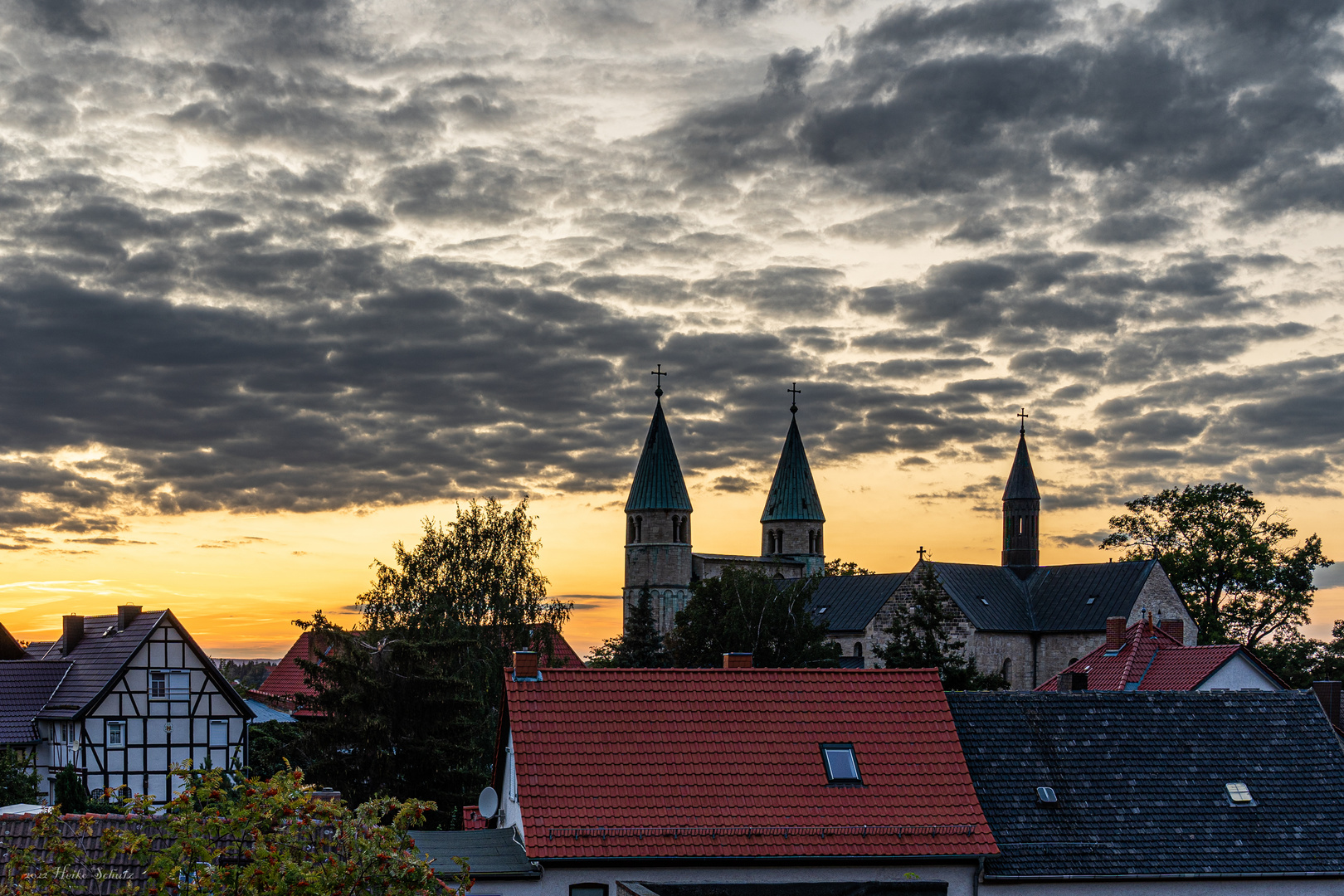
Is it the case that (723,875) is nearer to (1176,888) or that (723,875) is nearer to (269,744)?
(1176,888)

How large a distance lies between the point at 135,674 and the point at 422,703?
13.2 m

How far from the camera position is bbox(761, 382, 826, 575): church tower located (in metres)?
102

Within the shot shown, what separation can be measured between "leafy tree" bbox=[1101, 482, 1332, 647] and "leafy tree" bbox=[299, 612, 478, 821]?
47.5m

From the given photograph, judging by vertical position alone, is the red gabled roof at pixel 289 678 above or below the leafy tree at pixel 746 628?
below

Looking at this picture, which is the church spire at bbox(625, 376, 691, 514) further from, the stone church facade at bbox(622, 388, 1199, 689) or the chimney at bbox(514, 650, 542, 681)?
the chimney at bbox(514, 650, 542, 681)

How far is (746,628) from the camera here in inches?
2104

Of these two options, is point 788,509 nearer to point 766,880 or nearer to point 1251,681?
point 1251,681

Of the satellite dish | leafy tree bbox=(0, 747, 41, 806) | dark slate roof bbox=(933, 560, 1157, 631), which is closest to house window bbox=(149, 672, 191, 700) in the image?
leafy tree bbox=(0, 747, 41, 806)

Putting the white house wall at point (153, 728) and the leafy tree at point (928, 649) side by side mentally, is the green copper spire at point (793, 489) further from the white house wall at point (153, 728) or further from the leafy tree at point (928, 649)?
the white house wall at point (153, 728)

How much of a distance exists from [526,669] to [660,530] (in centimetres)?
7276

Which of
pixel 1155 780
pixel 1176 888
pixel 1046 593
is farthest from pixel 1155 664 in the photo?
pixel 1046 593

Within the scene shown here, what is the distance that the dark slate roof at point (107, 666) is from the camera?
38250 millimetres

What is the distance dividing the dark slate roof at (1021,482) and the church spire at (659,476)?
2250cm

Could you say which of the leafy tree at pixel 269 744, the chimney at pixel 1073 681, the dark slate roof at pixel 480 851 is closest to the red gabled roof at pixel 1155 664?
the chimney at pixel 1073 681
